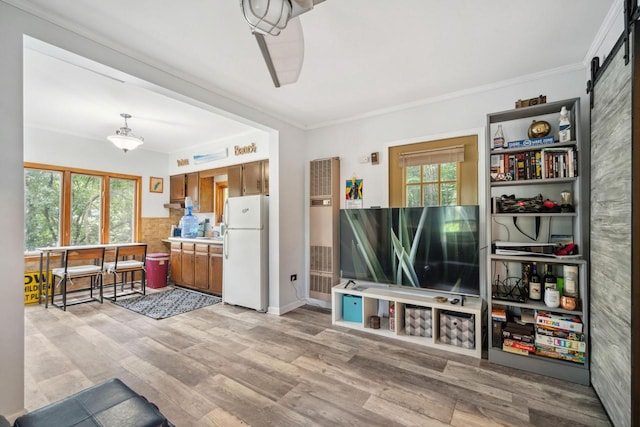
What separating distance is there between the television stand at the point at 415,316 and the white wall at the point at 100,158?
4448 mm

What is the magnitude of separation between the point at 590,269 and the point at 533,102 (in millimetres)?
1428

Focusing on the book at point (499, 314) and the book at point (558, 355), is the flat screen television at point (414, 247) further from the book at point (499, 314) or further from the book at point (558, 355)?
→ the book at point (558, 355)

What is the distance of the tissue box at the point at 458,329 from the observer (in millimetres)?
2604

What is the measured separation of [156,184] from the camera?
5758 mm

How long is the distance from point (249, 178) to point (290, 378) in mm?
3057

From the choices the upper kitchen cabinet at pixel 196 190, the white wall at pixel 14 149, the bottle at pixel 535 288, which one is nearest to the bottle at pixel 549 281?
the bottle at pixel 535 288

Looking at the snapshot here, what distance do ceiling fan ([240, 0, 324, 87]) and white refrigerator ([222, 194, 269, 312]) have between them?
2.38 metres

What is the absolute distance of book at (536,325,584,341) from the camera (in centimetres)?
215

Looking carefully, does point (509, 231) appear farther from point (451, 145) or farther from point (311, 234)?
point (311, 234)

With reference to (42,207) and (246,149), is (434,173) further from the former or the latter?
(42,207)

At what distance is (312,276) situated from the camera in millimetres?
3939

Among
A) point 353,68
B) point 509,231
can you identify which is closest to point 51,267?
point 353,68

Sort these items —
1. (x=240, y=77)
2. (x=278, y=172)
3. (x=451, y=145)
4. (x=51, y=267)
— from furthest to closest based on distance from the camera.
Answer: (x=51, y=267) → (x=278, y=172) → (x=451, y=145) → (x=240, y=77)

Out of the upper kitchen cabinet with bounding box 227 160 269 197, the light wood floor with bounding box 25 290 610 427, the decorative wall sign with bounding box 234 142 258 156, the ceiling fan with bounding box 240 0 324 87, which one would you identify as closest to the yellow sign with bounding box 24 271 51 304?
the light wood floor with bounding box 25 290 610 427
